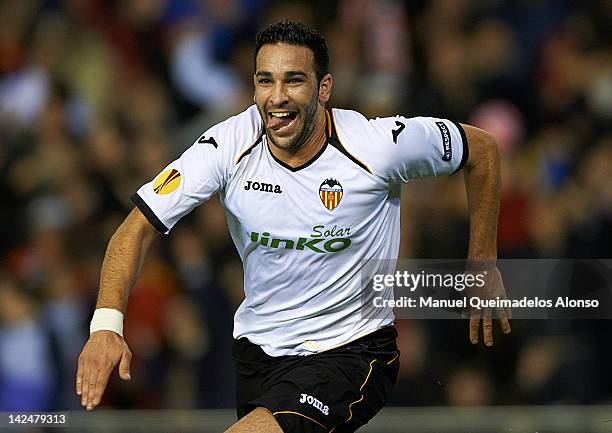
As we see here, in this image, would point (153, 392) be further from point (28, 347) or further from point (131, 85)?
point (131, 85)

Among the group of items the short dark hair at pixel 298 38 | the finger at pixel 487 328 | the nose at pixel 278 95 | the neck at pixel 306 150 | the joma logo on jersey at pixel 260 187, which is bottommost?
the finger at pixel 487 328

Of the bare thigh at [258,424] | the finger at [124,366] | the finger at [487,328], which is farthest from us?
the finger at [487,328]

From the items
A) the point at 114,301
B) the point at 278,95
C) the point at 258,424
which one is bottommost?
the point at 258,424

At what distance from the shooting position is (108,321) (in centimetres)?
460

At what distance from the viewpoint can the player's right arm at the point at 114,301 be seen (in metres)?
4.37

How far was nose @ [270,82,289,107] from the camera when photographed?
490 centimetres

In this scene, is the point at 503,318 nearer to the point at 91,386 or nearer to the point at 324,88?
the point at 324,88

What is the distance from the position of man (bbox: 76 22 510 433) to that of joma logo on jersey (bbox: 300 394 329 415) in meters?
0.02

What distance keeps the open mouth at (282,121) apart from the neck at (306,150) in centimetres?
12

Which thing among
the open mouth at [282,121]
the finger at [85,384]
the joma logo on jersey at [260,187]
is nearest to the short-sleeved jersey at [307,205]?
the joma logo on jersey at [260,187]

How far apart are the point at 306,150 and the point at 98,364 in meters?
1.31

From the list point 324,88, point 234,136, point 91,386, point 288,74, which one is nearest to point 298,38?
point 288,74

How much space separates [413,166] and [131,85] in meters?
4.31

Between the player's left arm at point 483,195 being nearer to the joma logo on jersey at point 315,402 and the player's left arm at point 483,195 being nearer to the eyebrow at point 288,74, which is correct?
the eyebrow at point 288,74
